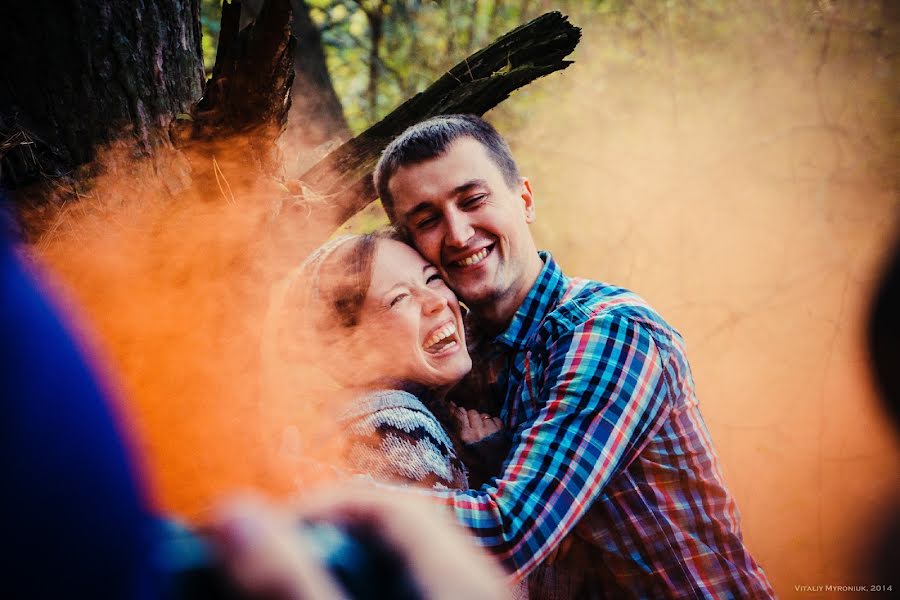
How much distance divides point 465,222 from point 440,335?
52 centimetres

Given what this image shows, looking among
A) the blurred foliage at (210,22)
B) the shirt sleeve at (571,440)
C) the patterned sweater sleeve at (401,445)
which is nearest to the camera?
the shirt sleeve at (571,440)

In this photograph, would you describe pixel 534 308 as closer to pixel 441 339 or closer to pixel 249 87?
pixel 441 339

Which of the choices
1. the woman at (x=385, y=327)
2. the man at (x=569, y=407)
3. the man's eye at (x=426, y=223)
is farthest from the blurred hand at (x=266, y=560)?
the man's eye at (x=426, y=223)

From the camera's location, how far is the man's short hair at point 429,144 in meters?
2.33

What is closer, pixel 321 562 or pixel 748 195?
pixel 321 562

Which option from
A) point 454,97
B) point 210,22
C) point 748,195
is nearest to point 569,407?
point 454,97

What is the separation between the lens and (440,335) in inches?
86.9

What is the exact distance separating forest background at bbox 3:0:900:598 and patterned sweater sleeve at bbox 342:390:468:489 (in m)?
2.97

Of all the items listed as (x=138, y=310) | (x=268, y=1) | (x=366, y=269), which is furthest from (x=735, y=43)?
(x=138, y=310)

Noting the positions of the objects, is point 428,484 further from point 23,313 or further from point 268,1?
point 268,1

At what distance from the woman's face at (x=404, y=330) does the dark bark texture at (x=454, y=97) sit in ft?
0.96

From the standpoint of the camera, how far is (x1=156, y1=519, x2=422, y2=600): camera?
0.36m

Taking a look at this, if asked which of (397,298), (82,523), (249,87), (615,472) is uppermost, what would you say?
(249,87)

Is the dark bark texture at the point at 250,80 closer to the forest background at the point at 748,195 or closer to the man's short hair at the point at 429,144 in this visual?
the man's short hair at the point at 429,144
